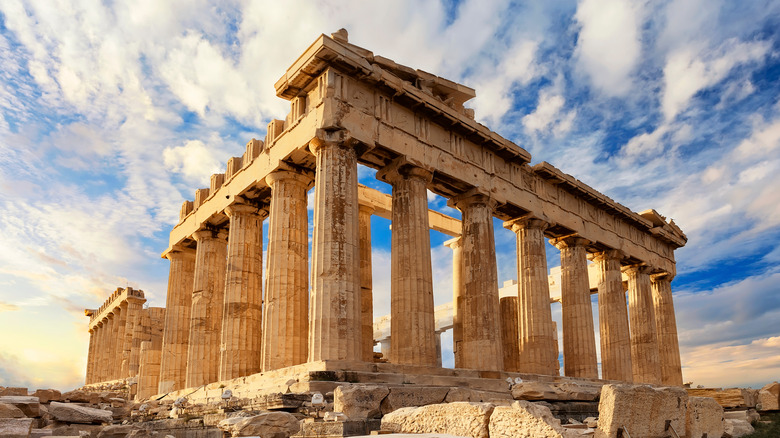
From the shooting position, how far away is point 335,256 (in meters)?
18.0

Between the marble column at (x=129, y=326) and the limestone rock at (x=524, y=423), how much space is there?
128 feet

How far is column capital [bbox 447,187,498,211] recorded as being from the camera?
77.9ft

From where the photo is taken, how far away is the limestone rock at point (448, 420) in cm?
817

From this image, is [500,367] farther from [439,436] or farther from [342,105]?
[439,436]

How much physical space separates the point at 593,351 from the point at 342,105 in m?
17.0

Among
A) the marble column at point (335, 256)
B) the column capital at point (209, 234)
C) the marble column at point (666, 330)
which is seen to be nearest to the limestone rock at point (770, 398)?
the marble column at point (335, 256)

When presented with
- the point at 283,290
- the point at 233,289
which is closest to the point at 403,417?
the point at 283,290

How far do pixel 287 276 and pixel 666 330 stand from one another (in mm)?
24991

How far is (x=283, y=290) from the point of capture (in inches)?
784

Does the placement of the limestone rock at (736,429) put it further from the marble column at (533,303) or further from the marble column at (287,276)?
the marble column at (287,276)

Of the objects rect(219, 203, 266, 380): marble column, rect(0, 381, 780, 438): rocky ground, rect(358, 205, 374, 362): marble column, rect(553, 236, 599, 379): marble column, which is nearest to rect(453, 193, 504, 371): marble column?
rect(358, 205, 374, 362): marble column

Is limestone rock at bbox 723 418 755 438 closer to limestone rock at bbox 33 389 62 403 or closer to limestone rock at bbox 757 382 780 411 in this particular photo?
limestone rock at bbox 757 382 780 411

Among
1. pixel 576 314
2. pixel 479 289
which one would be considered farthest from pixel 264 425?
pixel 576 314

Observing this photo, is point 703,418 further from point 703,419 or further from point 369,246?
point 369,246
